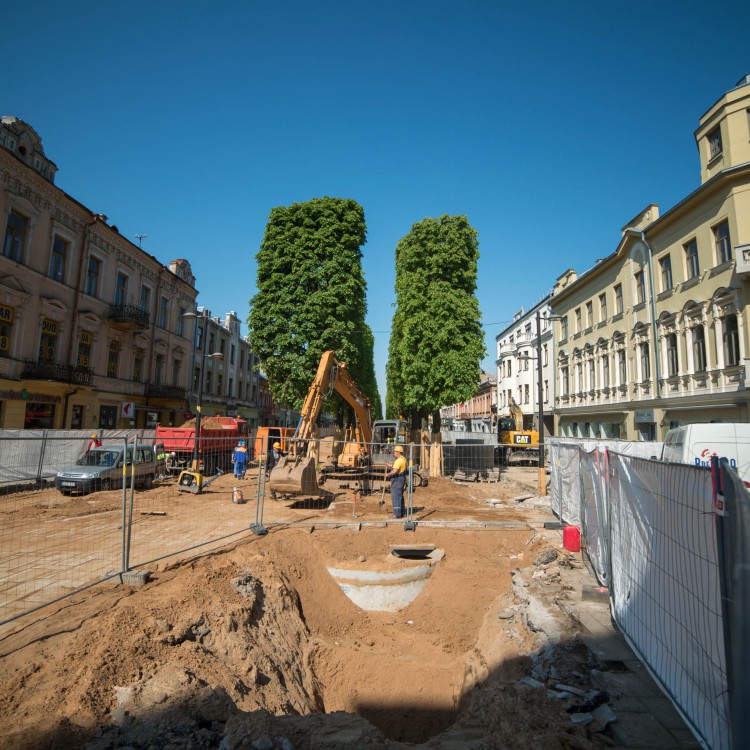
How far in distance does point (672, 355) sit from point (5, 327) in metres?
29.9

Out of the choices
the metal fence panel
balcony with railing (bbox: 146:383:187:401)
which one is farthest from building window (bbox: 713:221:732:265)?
balcony with railing (bbox: 146:383:187:401)

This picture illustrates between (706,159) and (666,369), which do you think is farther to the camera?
(666,369)

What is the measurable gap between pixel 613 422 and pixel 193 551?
2591 centimetres

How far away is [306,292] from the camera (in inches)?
922

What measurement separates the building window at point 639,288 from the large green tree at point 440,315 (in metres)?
9.03

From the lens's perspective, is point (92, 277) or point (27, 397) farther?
point (92, 277)

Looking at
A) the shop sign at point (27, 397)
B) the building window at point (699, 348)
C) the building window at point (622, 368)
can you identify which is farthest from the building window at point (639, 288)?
the shop sign at point (27, 397)

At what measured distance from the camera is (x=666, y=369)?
872 inches

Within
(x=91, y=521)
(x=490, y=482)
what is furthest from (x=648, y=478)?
(x=490, y=482)

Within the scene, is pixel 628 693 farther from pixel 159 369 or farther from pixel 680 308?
pixel 159 369

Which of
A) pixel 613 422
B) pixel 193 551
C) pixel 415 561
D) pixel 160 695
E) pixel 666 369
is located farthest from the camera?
pixel 613 422

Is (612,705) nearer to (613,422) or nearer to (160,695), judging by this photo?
(160,695)

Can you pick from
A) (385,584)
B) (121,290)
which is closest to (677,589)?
(385,584)

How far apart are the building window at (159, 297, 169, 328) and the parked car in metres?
18.5
